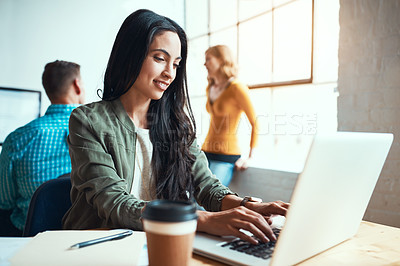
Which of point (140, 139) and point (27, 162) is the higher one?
point (140, 139)

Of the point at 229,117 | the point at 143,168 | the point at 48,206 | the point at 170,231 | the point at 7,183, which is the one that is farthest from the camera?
the point at 229,117

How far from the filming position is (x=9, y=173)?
2.01 m

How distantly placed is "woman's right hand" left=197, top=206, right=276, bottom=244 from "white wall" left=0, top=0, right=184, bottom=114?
3.30 meters

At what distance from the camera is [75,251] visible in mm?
666

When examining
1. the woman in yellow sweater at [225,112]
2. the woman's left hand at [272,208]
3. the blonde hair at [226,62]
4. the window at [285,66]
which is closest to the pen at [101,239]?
the woman's left hand at [272,208]

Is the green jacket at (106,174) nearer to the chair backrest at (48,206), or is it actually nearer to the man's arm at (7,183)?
the chair backrest at (48,206)

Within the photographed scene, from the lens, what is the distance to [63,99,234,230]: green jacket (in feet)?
3.19

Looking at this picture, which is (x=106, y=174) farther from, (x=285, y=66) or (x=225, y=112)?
(x=285, y=66)

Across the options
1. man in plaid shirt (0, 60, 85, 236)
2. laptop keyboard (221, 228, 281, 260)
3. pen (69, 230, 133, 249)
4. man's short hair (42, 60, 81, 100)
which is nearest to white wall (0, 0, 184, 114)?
man's short hair (42, 60, 81, 100)

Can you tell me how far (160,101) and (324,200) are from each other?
3.18 feet

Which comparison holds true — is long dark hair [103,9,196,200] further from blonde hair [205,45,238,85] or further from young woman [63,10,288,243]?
blonde hair [205,45,238,85]

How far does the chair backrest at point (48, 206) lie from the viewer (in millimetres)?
1168

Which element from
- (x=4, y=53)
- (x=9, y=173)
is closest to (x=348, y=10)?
(x=9, y=173)

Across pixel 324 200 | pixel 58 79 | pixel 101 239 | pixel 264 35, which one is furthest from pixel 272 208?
pixel 264 35
